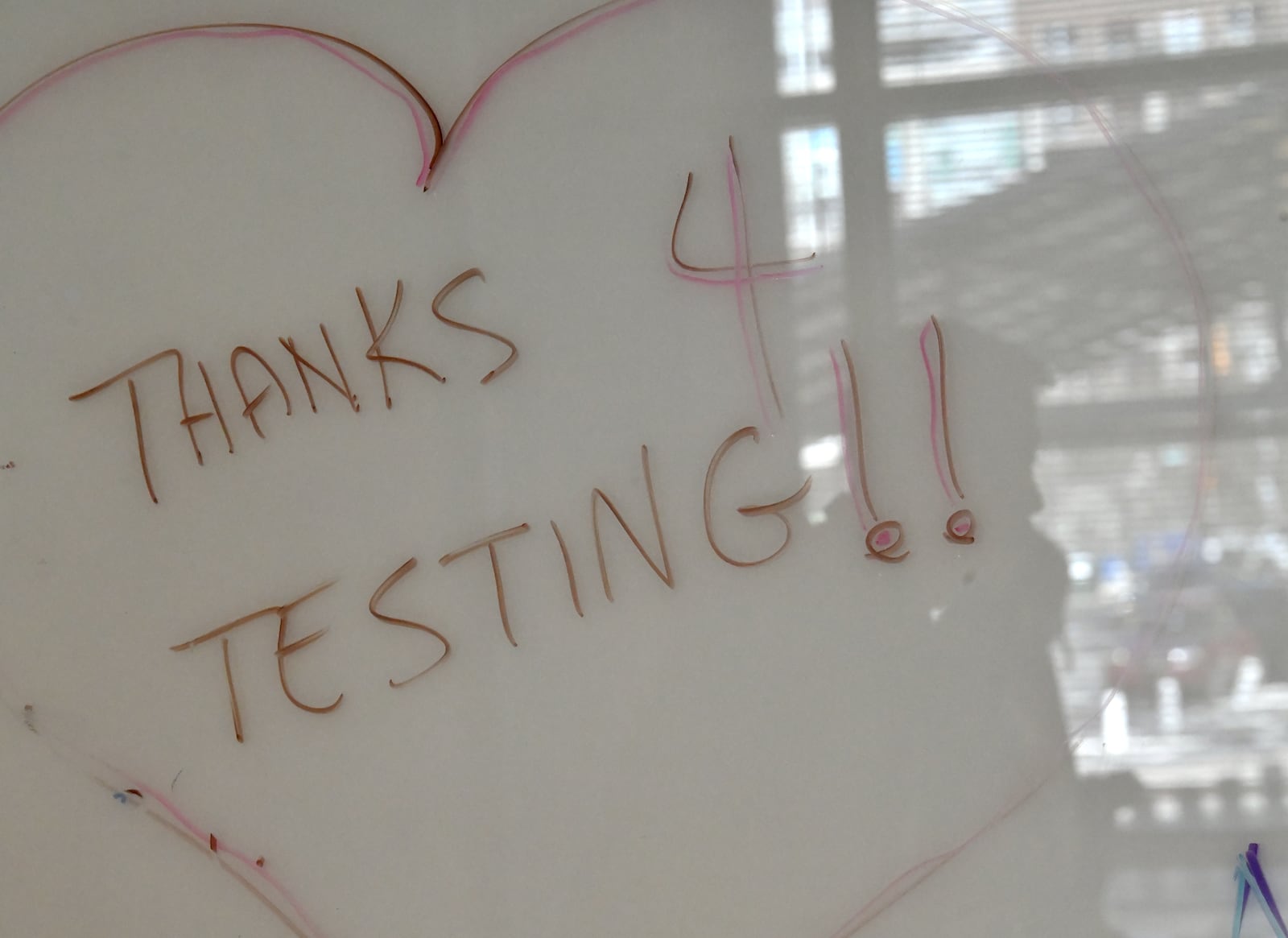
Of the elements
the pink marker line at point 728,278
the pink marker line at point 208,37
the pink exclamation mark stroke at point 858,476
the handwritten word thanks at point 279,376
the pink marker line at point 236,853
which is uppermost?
the pink marker line at point 208,37

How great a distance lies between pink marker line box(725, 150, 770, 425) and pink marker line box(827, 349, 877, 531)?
6 centimetres

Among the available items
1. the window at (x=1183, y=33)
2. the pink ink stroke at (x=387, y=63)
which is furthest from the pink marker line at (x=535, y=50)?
the window at (x=1183, y=33)

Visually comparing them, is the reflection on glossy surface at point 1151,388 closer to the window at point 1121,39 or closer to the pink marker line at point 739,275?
the window at point 1121,39

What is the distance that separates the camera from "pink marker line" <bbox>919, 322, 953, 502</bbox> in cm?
83

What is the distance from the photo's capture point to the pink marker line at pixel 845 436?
83 centimetres

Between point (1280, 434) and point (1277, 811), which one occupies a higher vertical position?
point (1280, 434)

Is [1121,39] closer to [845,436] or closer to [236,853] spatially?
[845,436]

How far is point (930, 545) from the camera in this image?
32.5 inches

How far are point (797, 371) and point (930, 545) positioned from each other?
0.61ft

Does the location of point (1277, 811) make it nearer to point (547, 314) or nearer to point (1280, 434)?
point (1280, 434)

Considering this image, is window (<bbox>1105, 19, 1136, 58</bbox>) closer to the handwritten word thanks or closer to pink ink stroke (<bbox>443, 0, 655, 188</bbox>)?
pink ink stroke (<bbox>443, 0, 655, 188</bbox>)

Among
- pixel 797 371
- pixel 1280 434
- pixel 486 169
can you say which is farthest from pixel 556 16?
pixel 1280 434

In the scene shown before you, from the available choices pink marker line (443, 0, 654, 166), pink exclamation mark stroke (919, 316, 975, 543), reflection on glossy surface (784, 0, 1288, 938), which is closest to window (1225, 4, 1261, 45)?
reflection on glossy surface (784, 0, 1288, 938)

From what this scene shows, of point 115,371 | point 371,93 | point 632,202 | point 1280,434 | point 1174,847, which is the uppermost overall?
point 371,93
